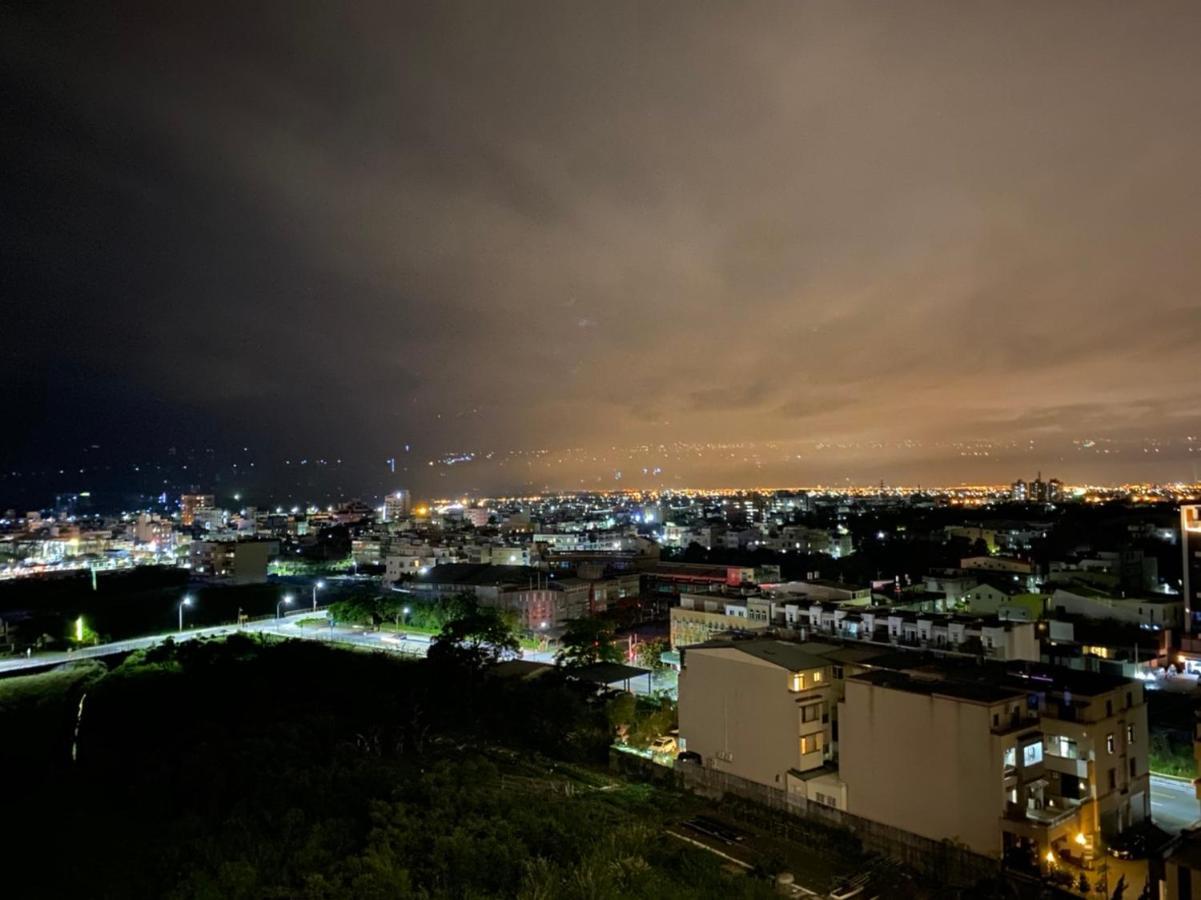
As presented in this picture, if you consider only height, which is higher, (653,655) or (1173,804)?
(653,655)

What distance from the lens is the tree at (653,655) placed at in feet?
45.3

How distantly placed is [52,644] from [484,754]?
43.8 feet

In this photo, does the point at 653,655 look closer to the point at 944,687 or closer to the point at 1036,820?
the point at 944,687

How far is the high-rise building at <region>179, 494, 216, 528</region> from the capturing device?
56.5 meters

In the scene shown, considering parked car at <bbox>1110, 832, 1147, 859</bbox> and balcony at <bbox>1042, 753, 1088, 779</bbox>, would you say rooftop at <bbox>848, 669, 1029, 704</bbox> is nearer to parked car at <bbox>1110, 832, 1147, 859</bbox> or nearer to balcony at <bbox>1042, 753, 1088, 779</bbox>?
balcony at <bbox>1042, 753, 1088, 779</bbox>

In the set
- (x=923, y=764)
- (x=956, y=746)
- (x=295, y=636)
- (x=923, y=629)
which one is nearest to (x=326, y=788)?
(x=923, y=764)

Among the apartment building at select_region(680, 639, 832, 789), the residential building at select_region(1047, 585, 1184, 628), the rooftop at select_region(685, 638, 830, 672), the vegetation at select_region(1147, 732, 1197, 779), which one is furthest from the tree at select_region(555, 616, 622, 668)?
the residential building at select_region(1047, 585, 1184, 628)

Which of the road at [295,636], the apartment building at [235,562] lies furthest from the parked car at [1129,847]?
the apartment building at [235,562]

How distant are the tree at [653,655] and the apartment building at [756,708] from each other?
168 inches

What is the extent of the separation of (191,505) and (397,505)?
1650 centimetres

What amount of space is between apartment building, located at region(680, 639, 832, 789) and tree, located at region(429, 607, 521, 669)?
4.08 m

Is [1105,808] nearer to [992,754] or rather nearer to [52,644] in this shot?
[992,754]

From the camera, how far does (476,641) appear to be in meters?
13.4

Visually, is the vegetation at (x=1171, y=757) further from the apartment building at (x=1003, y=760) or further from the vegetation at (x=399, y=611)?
the vegetation at (x=399, y=611)
